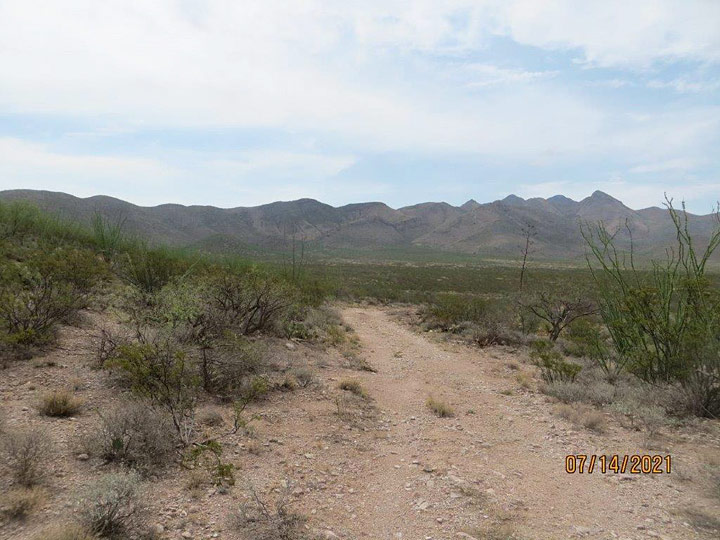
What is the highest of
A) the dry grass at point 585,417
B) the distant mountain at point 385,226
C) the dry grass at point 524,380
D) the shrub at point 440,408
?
the distant mountain at point 385,226

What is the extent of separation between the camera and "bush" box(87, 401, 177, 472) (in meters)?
4.16

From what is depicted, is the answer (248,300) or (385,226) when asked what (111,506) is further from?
(385,226)

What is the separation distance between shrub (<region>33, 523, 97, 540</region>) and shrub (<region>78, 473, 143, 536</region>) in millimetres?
69

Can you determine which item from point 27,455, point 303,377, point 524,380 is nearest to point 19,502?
point 27,455

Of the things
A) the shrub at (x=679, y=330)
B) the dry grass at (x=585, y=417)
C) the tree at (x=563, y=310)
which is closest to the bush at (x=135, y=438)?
the dry grass at (x=585, y=417)

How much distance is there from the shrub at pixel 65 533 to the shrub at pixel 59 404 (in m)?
2.19

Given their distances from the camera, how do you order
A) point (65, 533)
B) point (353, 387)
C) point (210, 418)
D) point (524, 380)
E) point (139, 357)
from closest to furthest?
point (65, 533) → point (139, 357) → point (210, 418) → point (353, 387) → point (524, 380)

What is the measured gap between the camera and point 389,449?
542 cm

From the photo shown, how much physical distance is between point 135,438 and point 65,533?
148cm

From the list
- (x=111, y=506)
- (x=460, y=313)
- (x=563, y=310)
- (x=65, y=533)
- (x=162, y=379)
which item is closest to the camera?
(x=65, y=533)

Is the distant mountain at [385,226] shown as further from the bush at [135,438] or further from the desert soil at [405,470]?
the bush at [135,438]

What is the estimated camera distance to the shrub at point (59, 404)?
4.78 metres

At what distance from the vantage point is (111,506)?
10.5 feet
